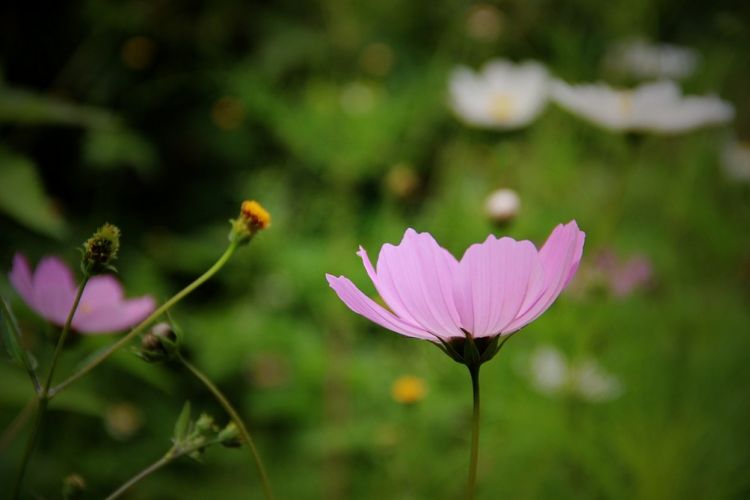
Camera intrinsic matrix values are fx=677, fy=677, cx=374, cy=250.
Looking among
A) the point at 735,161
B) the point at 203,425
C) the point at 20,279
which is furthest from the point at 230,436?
the point at 735,161

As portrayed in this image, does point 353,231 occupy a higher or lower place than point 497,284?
higher

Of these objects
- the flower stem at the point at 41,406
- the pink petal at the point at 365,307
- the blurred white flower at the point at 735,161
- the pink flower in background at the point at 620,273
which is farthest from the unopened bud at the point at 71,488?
the blurred white flower at the point at 735,161

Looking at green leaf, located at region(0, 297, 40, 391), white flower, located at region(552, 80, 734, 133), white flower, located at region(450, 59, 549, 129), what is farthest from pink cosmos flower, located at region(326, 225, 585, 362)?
white flower, located at region(450, 59, 549, 129)

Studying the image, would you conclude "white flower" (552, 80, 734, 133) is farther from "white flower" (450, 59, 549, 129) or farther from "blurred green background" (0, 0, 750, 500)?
"white flower" (450, 59, 549, 129)

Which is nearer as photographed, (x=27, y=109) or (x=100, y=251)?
(x=100, y=251)

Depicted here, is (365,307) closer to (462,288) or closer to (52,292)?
(462,288)

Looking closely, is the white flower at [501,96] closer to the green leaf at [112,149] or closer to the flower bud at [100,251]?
the green leaf at [112,149]

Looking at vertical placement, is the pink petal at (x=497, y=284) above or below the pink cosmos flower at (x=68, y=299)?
below
